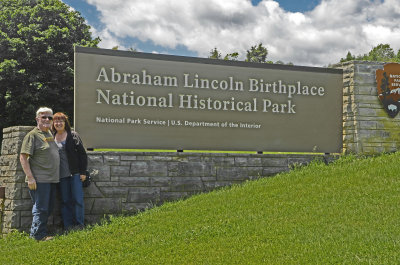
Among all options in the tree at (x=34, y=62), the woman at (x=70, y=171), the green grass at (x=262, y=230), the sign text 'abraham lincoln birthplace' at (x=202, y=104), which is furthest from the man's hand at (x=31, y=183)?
the tree at (x=34, y=62)

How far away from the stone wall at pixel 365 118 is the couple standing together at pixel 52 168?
5875mm

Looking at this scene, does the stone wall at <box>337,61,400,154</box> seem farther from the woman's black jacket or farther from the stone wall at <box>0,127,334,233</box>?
the woman's black jacket

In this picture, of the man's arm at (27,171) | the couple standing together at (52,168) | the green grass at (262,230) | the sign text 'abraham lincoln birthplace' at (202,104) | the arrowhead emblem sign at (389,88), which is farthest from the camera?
the arrowhead emblem sign at (389,88)

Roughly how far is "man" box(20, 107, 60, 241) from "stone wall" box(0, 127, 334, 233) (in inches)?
23.0

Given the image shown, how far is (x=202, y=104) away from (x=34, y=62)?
13.0 metres

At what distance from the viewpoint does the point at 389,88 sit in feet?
31.6

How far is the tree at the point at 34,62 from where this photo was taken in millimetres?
18250

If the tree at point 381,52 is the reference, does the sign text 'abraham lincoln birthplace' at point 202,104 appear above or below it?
below

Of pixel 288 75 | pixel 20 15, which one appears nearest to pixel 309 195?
pixel 288 75

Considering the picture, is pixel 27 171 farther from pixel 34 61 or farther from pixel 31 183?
pixel 34 61

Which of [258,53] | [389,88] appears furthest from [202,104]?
[258,53]

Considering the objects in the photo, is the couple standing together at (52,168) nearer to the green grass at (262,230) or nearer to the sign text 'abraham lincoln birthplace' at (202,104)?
the green grass at (262,230)

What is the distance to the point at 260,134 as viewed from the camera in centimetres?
906

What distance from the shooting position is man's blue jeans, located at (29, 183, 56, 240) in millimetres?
6773
